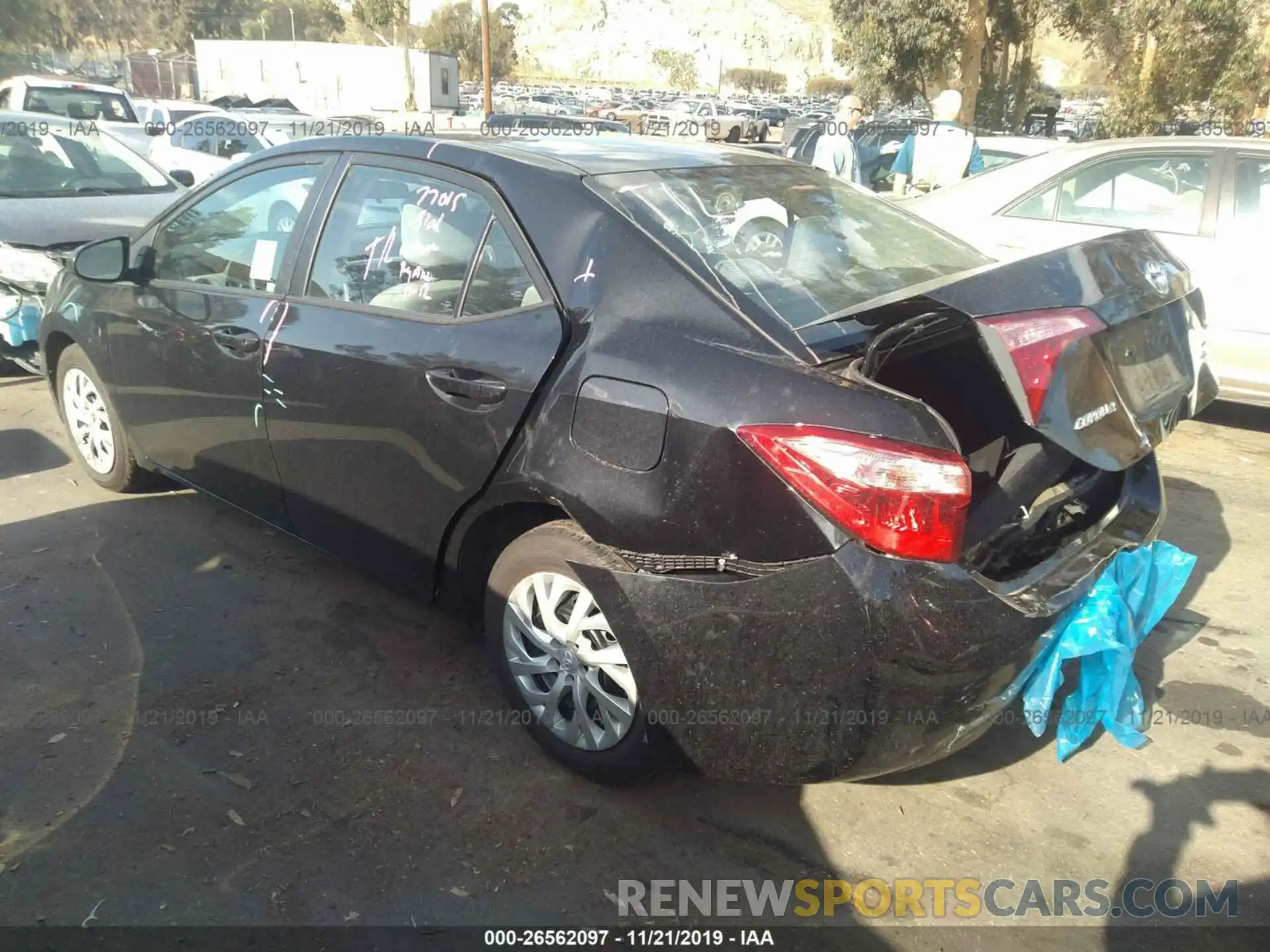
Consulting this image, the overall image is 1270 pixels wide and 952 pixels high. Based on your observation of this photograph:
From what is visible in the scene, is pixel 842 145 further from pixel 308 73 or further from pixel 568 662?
pixel 308 73

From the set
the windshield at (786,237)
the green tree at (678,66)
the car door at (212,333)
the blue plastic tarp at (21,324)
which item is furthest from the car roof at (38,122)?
the green tree at (678,66)

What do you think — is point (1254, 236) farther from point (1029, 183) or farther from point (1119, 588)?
point (1119, 588)

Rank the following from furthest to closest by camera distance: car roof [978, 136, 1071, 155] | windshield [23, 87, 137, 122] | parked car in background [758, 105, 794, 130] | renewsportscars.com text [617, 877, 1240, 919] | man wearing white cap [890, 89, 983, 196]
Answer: parked car in background [758, 105, 794, 130] < windshield [23, 87, 137, 122] < car roof [978, 136, 1071, 155] < man wearing white cap [890, 89, 983, 196] < renewsportscars.com text [617, 877, 1240, 919]

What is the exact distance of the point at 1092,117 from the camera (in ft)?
90.0

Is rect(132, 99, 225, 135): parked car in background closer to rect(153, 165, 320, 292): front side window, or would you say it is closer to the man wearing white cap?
the man wearing white cap

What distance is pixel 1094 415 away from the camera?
7.95 feet

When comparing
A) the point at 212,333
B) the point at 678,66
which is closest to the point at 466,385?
the point at 212,333

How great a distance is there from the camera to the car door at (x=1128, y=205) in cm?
558

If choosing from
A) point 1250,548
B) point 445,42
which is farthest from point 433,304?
point 445,42

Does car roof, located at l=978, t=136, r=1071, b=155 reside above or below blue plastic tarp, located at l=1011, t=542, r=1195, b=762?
above

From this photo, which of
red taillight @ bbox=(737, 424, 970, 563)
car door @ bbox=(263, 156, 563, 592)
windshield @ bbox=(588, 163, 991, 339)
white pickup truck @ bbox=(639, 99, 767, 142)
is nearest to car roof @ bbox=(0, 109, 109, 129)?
A: car door @ bbox=(263, 156, 563, 592)

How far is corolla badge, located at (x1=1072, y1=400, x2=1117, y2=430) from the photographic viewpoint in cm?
237

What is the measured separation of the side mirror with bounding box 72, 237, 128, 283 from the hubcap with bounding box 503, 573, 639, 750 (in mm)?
2419

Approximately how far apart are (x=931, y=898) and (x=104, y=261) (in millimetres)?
3845
